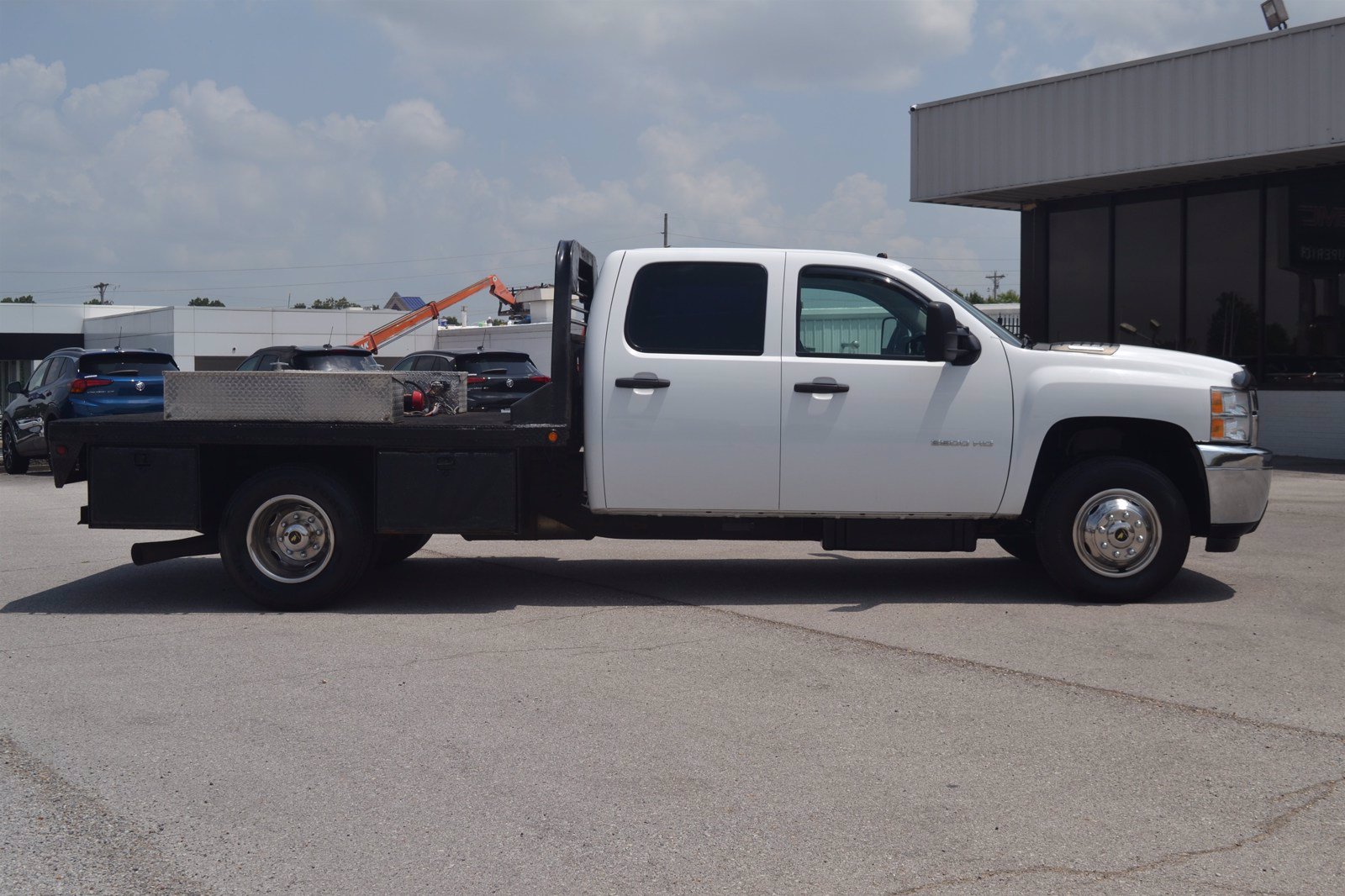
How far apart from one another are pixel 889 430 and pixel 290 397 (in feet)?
11.9

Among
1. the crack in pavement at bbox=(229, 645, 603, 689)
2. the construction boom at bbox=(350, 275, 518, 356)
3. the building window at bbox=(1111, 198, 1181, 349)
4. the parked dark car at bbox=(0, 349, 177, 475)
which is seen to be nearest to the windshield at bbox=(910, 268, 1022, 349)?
the crack in pavement at bbox=(229, 645, 603, 689)

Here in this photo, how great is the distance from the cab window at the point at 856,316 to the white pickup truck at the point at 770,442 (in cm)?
1

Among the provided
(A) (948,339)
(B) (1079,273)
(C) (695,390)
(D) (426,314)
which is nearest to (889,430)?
(A) (948,339)

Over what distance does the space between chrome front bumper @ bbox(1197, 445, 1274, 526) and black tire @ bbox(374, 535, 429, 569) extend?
519 centimetres

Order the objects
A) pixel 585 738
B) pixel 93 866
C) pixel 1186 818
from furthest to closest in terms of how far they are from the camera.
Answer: pixel 585 738, pixel 1186 818, pixel 93 866

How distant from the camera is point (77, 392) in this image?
17.7m

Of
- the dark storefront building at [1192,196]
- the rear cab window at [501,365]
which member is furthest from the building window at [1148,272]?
the rear cab window at [501,365]

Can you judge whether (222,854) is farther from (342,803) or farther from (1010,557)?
(1010,557)

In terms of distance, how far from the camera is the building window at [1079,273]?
23.0 m

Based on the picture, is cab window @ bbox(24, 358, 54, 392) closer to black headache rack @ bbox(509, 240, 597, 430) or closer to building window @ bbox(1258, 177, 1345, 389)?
black headache rack @ bbox(509, 240, 597, 430)

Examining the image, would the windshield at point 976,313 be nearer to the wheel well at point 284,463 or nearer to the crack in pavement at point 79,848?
the wheel well at point 284,463

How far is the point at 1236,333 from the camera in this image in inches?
819

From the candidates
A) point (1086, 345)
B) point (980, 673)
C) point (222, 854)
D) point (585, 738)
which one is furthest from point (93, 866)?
point (1086, 345)

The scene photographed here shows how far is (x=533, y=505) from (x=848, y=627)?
2129 mm
